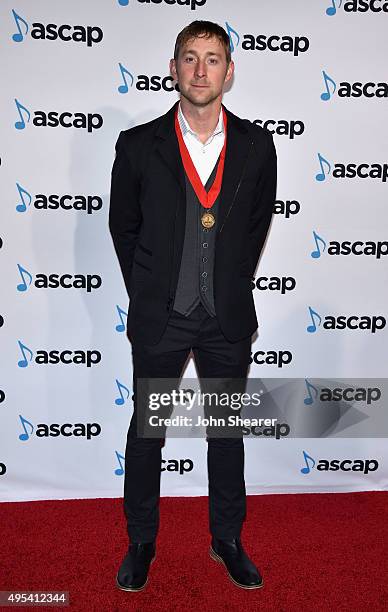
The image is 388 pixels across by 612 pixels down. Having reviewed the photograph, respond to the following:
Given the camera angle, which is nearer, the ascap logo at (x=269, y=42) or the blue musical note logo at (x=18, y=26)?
the blue musical note logo at (x=18, y=26)

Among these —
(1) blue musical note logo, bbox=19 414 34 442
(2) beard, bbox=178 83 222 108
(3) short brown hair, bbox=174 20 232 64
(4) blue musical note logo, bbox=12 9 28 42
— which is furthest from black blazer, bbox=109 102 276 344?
(1) blue musical note logo, bbox=19 414 34 442

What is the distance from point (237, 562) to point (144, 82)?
2.27 meters

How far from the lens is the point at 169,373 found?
2.75 metres

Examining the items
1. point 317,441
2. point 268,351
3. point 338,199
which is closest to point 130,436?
point 268,351

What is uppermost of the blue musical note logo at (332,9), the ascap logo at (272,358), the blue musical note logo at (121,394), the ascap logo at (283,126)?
the blue musical note logo at (332,9)

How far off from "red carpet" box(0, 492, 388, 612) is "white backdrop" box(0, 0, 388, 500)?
0.66ft

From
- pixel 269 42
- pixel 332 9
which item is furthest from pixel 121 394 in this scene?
pixel 332 9

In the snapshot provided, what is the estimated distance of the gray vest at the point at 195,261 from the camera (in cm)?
254

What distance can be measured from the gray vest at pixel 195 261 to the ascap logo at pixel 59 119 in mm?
875

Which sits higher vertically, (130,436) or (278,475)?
(130,436)

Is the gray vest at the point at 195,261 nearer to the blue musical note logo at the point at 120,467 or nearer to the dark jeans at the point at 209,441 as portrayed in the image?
the dark jeans at the point at 209,441

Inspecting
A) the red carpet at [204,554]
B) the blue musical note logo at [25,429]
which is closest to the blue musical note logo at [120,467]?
the red carpet at [204,554]

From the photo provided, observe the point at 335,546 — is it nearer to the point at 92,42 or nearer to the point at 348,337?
the point at 348,337

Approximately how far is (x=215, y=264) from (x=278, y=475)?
164 centimetres
